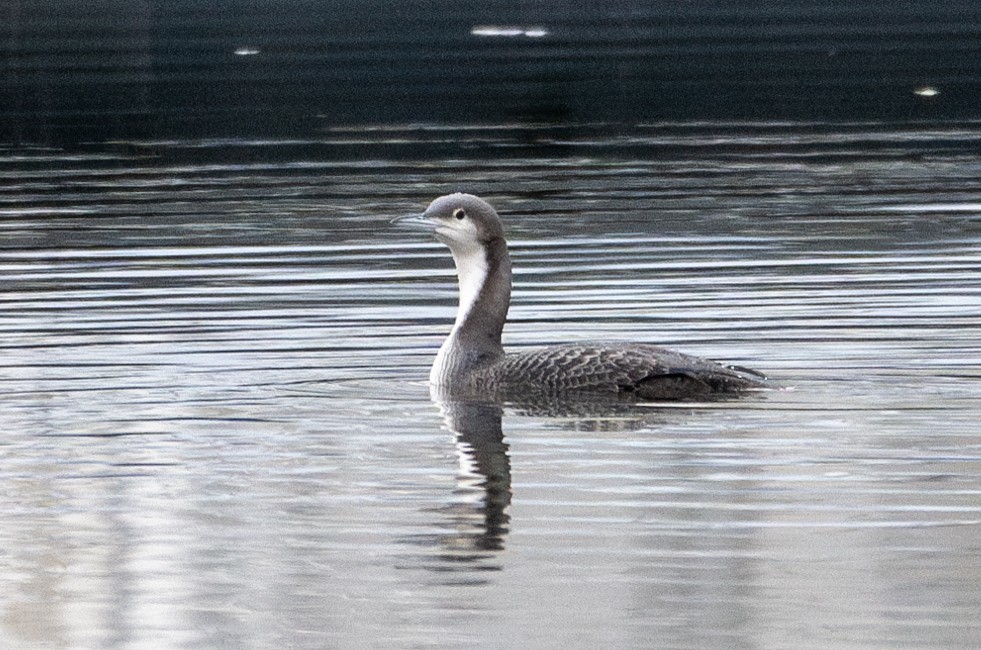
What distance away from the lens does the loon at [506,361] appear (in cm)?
1360

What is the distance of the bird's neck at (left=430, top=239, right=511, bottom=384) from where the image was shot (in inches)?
571

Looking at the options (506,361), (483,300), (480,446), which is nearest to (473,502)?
(480,446)

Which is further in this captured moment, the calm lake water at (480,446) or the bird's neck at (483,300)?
the bird's neck at (483,300)

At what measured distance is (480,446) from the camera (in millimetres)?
12797

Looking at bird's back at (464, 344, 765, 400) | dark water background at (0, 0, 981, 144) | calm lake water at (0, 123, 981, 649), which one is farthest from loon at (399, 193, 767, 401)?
dark water background at (0, 0, 981, 144)

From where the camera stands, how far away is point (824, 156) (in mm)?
31547

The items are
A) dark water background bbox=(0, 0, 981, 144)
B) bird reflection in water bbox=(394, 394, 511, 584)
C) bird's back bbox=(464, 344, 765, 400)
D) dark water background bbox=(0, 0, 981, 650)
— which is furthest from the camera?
dark water background bbox=(0, 0, 981, 144)

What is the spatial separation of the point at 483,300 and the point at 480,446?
1.99 metres

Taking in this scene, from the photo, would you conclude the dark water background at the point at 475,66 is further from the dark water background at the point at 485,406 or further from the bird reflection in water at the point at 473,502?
the bird reflection in water at the point at 473,502

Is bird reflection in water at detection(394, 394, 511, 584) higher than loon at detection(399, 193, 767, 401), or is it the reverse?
loon at detection(399, 193, 767, 401)

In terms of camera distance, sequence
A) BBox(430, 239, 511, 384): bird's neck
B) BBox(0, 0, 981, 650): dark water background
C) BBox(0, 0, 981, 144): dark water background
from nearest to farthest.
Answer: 1. BBox(0, 0, 981, 650): dark water background
2. BBox(430, 239, 511, 384): bird's neck
3. BBox(0, 0, 981, 144): dark water background

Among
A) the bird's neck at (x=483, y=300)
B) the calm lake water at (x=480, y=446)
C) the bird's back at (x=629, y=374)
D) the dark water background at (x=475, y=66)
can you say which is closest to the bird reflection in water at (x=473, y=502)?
the calm lake water at (x=480, y=446)

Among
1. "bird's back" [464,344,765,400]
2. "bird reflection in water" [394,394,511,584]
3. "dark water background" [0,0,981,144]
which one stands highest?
"dark water background" [0,0,981,144]

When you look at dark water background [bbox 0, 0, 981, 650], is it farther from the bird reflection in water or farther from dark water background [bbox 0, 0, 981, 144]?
dark water background [bbox 0, 0, 981, 144]
